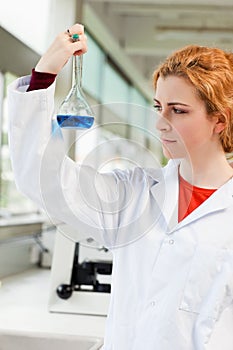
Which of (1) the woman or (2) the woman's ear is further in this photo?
(2) the woman's ear

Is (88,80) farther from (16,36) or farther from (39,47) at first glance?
(16,36)

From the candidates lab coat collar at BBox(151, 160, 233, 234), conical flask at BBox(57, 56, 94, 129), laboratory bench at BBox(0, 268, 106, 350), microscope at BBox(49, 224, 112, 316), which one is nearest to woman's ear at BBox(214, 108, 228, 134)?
lab coat collar at BBox(151, 160, 233, 234)

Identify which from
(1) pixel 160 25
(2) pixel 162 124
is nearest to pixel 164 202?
(2) pixel 162 124

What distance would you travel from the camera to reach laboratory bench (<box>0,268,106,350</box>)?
2.15 metres

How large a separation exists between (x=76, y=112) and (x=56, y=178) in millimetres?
164

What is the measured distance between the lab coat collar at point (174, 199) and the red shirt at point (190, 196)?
2 centimetres

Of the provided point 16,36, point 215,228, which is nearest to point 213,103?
point 215,228

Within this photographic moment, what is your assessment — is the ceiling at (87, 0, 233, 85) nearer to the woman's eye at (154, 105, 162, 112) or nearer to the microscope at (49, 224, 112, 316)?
the microscope at (49, 224, 112, 316)

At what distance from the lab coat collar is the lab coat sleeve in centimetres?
5

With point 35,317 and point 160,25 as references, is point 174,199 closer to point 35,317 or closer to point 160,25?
point 35,317

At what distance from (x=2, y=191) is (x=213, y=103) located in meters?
2.94

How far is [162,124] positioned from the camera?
152cm

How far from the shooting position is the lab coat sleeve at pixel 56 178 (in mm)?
1459

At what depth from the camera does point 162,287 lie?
1.52m
